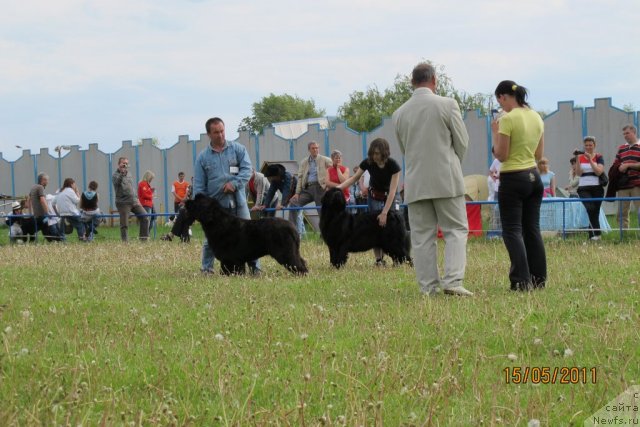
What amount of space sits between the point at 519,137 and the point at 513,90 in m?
0.43

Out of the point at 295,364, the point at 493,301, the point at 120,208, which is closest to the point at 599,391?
the point at 295,364

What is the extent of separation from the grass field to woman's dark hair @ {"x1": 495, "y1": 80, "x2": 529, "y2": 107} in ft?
5.64

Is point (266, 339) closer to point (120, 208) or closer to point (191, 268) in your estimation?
point (191, 268)

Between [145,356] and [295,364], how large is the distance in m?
0.90

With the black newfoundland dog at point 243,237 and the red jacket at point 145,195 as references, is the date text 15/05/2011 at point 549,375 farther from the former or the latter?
the red jacket at point 145,195

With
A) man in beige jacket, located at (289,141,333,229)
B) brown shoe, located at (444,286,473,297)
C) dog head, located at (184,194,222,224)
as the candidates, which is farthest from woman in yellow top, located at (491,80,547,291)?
man in beige jacket, located at (289,141,333,229)

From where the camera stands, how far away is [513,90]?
7.63 metres

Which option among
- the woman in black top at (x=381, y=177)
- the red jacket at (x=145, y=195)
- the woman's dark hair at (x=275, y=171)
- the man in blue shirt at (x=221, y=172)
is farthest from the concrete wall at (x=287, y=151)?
the man in blue shirt at (x=221, y=172)

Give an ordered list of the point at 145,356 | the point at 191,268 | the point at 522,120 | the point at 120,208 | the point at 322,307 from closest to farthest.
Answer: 1. the point at 145,356
2. the point at 322,307
3. the point at 522,120
4. the point at 191,268
5. the point at 120,208

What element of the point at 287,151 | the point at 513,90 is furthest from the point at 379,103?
the point at 513,90

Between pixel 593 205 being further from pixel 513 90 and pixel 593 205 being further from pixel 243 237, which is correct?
pixel 513 90

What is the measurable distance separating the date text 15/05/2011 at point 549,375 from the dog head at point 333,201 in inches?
242

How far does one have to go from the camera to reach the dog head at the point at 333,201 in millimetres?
10477

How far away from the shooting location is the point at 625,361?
178 inches
